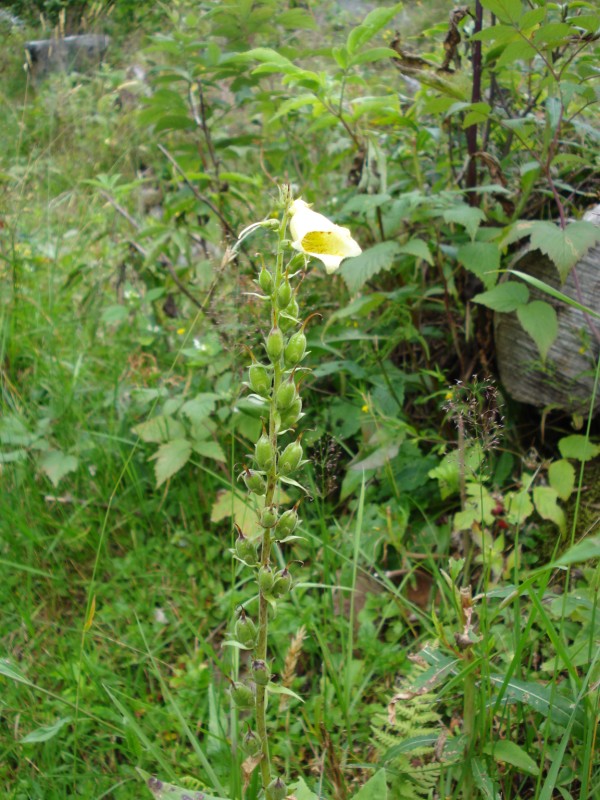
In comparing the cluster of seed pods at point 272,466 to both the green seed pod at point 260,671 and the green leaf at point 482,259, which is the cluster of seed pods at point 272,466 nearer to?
the green seed pod at point 260,671

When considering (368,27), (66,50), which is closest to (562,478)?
(368,27)

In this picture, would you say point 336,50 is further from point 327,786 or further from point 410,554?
point 327,786

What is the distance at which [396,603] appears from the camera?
72.1 inches

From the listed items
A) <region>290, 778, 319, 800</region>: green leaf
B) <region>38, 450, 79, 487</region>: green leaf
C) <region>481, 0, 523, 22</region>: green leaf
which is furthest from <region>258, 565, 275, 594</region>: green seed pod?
<region>481, 0, 523, 22</region>: green leaf

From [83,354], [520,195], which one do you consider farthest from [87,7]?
[520,195]

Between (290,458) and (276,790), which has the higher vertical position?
(290,458)

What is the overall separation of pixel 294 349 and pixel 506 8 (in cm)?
130

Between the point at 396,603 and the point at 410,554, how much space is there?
0.14 metres

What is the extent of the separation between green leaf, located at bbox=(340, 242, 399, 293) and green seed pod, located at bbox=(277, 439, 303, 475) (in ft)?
3.42

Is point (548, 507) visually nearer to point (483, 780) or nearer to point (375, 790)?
point (483, 780)

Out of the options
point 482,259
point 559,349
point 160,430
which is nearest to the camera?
point 482,259

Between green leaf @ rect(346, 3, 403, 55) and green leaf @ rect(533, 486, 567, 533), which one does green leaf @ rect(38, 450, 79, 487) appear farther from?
green leaf @ rect(346, 3, 403, 55)

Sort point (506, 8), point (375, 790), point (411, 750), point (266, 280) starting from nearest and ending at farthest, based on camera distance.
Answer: point (266, 280)
point (375, 790)
point (411, 750)
point (506, 8)

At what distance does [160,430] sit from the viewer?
7.41 feet
